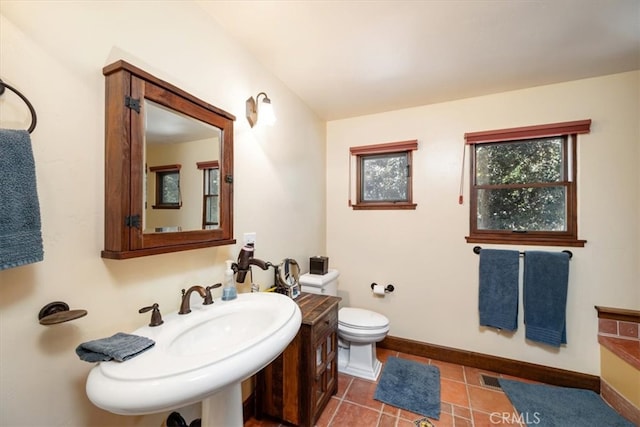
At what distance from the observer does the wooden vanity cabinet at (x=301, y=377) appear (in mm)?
1518

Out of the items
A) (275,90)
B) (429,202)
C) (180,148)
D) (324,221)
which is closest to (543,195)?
(429,202)

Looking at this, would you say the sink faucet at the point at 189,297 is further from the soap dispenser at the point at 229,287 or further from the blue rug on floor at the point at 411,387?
the blue rug on floor at the point at 411,387

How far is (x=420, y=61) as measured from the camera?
5.88 feet

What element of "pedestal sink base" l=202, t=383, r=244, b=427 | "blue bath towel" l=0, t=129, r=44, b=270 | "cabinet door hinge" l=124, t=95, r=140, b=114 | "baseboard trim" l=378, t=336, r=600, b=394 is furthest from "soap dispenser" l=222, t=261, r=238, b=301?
"baseboard trim" l=378, t=336, r=600, b=394

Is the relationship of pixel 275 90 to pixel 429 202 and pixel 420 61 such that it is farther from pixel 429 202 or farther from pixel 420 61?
pixel 429 202

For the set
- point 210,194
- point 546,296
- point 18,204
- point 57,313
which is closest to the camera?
point 18,204

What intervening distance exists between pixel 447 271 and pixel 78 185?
8.28ft

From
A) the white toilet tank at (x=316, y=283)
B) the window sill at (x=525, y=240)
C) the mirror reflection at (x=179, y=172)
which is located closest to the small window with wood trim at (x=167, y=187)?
the mirror reflection at (x=179, y=172)

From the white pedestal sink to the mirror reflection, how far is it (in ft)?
1.37

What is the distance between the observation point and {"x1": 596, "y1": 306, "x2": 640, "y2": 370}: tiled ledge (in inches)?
71.7

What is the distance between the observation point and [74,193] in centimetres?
91

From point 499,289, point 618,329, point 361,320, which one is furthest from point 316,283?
point 618,329

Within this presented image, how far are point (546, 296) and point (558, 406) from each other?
0.72 m

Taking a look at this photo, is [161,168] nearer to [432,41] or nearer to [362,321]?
[432,41]
